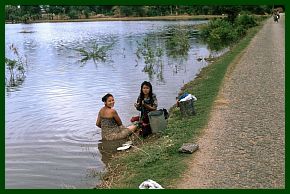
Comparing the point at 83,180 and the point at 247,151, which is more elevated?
the point at 247,151

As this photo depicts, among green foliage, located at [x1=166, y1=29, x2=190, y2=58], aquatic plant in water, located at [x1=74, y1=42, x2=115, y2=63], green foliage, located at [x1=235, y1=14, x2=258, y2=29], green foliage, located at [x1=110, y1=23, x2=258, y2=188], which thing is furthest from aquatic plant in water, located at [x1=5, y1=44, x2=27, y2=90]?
green foliage, located at [x1=235, y1=14, x2=258, y2=29]

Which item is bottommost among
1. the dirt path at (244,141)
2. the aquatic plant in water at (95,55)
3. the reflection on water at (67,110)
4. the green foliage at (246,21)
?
the reflection on water at (67,110)

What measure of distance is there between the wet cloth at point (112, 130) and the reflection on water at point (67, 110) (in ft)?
1.12

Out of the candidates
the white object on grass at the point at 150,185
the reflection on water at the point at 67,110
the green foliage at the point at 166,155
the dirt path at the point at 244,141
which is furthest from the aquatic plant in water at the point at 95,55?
the white object on grass at the point at 150,185

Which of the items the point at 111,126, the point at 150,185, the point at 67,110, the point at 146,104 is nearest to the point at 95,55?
the point at 67,110

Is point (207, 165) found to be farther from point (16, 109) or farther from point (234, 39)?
point (234, 39)

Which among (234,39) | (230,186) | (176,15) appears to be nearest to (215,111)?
(230,186)

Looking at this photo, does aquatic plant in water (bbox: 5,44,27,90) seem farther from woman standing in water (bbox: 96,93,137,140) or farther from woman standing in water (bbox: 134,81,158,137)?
woman standing in water (bbox: 134,81,158,137)

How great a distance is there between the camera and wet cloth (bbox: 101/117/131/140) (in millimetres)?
8797

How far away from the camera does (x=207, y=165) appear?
6070mm

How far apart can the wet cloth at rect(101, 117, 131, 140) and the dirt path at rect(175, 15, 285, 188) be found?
186 centimetres

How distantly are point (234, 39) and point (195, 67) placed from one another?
12.8 metres

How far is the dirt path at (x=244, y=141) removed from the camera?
5.55 m

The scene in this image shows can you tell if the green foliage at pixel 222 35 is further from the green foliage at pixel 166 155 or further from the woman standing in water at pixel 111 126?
the woman standing in water at pixel 111 126
